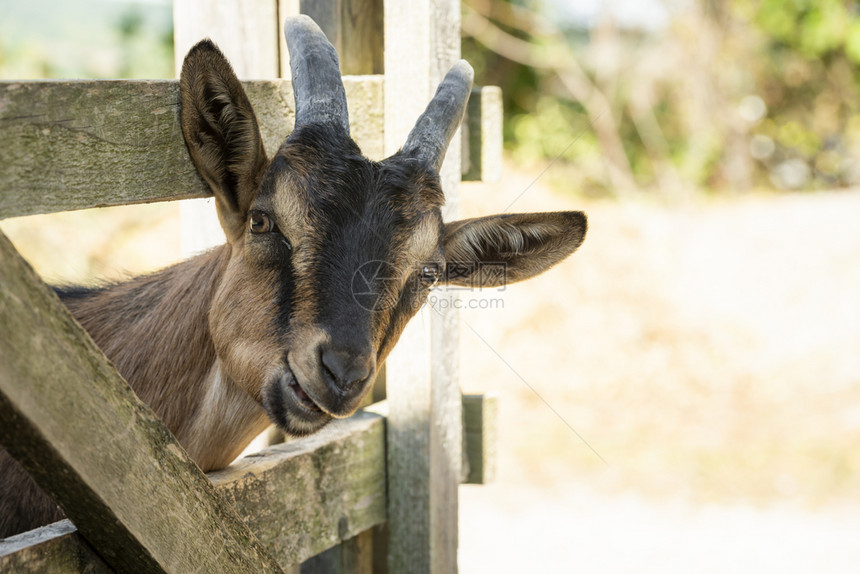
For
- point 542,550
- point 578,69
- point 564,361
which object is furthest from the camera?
point 578,69

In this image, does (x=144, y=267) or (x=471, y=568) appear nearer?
(x=471, y=568)

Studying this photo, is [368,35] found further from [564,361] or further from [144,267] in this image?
[144,267]

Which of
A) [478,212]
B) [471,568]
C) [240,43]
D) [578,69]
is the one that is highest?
[578,69]

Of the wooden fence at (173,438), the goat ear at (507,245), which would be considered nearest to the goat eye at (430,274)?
the goat ear at (507,245)

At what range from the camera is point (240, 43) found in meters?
3.18

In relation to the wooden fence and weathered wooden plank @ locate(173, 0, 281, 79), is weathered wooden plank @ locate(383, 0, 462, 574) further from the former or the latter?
weathered wooden plank @ locate(173, 0, 281, 79)

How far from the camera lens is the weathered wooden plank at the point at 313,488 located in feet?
8.14

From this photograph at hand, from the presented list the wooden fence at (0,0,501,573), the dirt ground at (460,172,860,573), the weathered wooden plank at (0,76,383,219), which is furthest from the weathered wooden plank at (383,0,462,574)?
the dirt ground at (460,172,860,573)

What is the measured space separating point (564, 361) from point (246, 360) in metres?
7.23

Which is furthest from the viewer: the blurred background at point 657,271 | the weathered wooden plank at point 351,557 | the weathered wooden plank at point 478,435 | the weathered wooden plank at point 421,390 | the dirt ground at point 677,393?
the blurred background at point 657,271

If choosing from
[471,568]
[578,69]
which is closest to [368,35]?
[471,568]

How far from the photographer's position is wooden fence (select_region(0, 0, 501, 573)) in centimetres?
159

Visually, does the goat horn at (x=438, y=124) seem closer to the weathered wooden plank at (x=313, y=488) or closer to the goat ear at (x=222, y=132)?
the goat ear at (x=222, y=132)

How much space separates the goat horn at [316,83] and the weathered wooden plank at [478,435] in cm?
141
